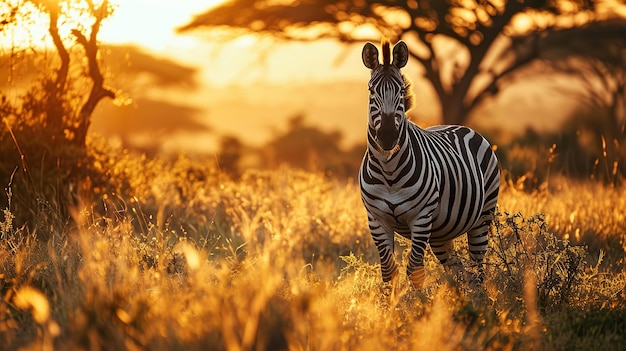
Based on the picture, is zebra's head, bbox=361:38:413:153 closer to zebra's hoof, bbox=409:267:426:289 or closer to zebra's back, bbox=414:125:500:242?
zebra's back, bbox=414:125:500:242

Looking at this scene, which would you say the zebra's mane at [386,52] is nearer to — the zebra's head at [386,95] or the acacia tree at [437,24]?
the zebra's head at [386,95]

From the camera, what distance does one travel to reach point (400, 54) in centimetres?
640

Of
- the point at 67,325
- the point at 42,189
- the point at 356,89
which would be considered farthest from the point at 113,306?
the point at 356,89

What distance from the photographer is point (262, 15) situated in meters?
21.6

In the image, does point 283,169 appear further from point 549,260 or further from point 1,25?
point 549,260

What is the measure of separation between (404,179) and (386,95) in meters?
0.59

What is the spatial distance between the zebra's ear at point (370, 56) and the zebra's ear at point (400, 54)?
0.42ft

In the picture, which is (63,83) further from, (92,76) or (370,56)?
(370,56)


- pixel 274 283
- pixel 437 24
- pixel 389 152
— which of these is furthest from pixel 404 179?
pixel 437 24

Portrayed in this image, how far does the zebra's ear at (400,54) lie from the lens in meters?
6.36

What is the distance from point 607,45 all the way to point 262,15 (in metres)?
8.30

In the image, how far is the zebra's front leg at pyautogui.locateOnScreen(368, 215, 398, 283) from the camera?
21.3 feet

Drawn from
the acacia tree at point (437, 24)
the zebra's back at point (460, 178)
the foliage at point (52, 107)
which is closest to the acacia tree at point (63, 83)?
the foliage at point (52, 107)

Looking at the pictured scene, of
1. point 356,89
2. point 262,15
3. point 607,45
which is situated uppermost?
point 262,15
